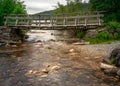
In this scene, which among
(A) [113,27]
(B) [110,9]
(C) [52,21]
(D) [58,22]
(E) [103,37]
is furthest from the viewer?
(B) [110,9]

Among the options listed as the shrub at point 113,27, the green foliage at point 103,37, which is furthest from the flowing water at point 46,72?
the shrub at point 113,27

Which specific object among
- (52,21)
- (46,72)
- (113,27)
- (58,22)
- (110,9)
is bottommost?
(46,72)

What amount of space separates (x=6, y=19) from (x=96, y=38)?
1288cm

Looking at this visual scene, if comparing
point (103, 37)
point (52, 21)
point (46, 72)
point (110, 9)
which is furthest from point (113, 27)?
point (46, 72)

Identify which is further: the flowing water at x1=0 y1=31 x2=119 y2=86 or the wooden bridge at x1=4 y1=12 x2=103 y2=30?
the wooden bridge at x1=4 y1=12 x2=103 y2=30

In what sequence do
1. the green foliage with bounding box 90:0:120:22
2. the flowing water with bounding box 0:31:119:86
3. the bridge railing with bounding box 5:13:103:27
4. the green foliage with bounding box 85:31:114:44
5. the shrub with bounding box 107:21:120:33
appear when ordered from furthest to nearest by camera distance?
the green foliage with bounding box 90:0:120:22
the bridge railing with bounding box 5:13:103:27
the shrub with bounding box 107:21:120:33
the green foliage with bounding box 85:31:114:44
the flowing water with bounding box 0:31:119:86

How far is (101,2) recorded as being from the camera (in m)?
37.8

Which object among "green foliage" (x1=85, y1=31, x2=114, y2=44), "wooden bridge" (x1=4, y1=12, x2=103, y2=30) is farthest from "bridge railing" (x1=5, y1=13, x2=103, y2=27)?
"green foliage" (x1=85, y1=31, x2=114, y2=44)

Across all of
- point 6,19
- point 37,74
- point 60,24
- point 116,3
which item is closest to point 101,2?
point 116,3

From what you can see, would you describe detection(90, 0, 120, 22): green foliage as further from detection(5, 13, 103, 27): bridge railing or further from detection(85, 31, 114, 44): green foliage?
detection(85, 31, 114, 44): green foliage

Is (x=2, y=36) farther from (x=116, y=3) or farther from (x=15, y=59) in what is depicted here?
(x=116, y=3)

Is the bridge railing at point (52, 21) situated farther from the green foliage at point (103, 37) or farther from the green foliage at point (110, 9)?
the green foliage at point (103, 37)

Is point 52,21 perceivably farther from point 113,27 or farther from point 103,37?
point 113,27

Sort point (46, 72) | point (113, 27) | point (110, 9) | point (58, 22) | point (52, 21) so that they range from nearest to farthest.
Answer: point (46, 72)
point (113, 27)
point (52, 21)
point (58, 22)
point (110, 9)
